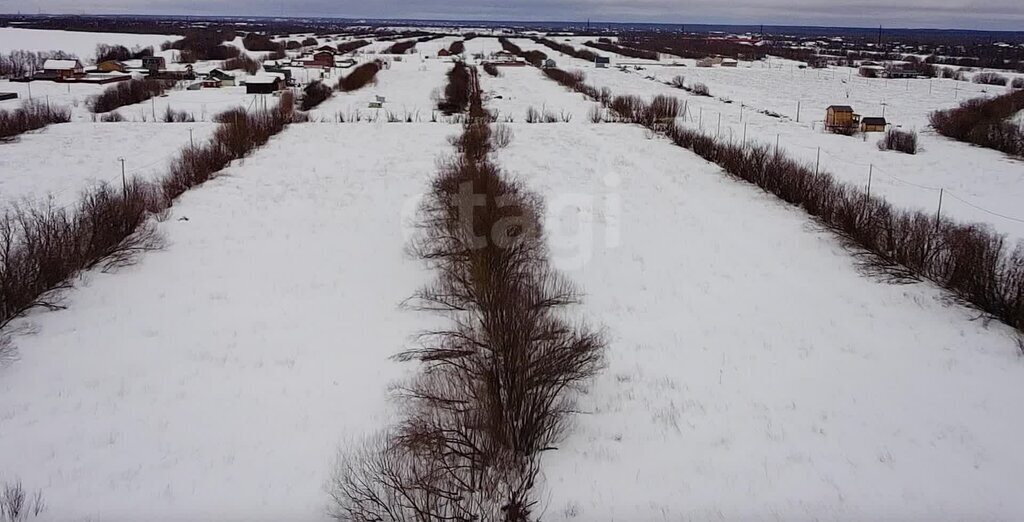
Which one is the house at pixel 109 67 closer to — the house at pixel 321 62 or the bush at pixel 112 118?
the house at pixel 321 62

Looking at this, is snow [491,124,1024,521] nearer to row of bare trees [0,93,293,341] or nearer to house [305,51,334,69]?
row of bare trees [0,93,293,341]

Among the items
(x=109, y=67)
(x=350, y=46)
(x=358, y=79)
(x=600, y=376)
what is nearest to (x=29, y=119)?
(x=358, y=79)

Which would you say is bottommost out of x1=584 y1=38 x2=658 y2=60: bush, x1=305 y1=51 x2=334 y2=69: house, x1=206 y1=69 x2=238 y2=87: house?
x1=206 y1=69 x2=238 y2=87: house

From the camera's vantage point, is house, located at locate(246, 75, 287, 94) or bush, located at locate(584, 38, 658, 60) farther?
bush, located at locate(584, 38, 658, 60)

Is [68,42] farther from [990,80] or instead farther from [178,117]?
[990,80]

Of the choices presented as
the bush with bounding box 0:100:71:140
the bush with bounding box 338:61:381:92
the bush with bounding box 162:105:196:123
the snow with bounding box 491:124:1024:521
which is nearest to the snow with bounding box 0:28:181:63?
the bush with bounding box 338:61:381:92

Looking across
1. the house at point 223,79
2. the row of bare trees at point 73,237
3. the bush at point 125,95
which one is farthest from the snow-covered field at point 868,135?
the bush at point 125,95

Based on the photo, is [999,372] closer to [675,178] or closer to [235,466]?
[235,466]
